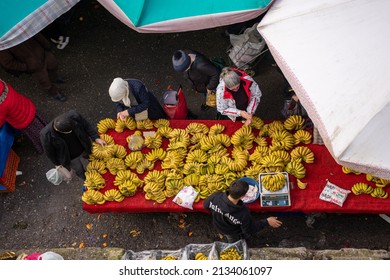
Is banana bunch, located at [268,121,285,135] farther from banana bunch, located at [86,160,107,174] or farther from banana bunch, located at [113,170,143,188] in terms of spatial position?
banana bunch, located at [86,160,107,174]

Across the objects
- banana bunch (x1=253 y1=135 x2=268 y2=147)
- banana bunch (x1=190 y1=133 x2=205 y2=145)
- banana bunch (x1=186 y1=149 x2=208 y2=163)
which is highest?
banana bunch (x1=190 y1=133 x2=205 y2=145)

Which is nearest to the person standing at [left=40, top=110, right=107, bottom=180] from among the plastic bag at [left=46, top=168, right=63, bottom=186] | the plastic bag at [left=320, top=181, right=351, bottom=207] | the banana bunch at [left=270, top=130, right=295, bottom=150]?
the plastic bag at [left=46, top=168, right=63, bottom=186]

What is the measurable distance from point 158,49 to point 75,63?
56.3 inches

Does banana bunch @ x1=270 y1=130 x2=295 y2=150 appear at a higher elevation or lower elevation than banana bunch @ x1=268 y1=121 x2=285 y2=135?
lower

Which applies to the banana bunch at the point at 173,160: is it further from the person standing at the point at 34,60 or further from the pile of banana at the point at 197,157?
the person standing at the point at 34,60

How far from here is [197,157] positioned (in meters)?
5.70

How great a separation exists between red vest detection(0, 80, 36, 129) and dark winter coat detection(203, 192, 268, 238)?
3018 mm

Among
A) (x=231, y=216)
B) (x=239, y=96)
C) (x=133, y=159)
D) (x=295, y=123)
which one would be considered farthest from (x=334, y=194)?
(x=133, y=159)

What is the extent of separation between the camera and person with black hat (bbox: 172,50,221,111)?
5766 mm

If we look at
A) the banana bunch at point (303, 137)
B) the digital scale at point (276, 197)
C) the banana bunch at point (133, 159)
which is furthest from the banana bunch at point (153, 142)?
the banana bunch at point (303, 137)

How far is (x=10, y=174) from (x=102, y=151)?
182 cm

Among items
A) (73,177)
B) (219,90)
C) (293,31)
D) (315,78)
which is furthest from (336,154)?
(73,177)

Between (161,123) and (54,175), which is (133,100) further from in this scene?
(54,175)

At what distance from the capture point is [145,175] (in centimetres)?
576
